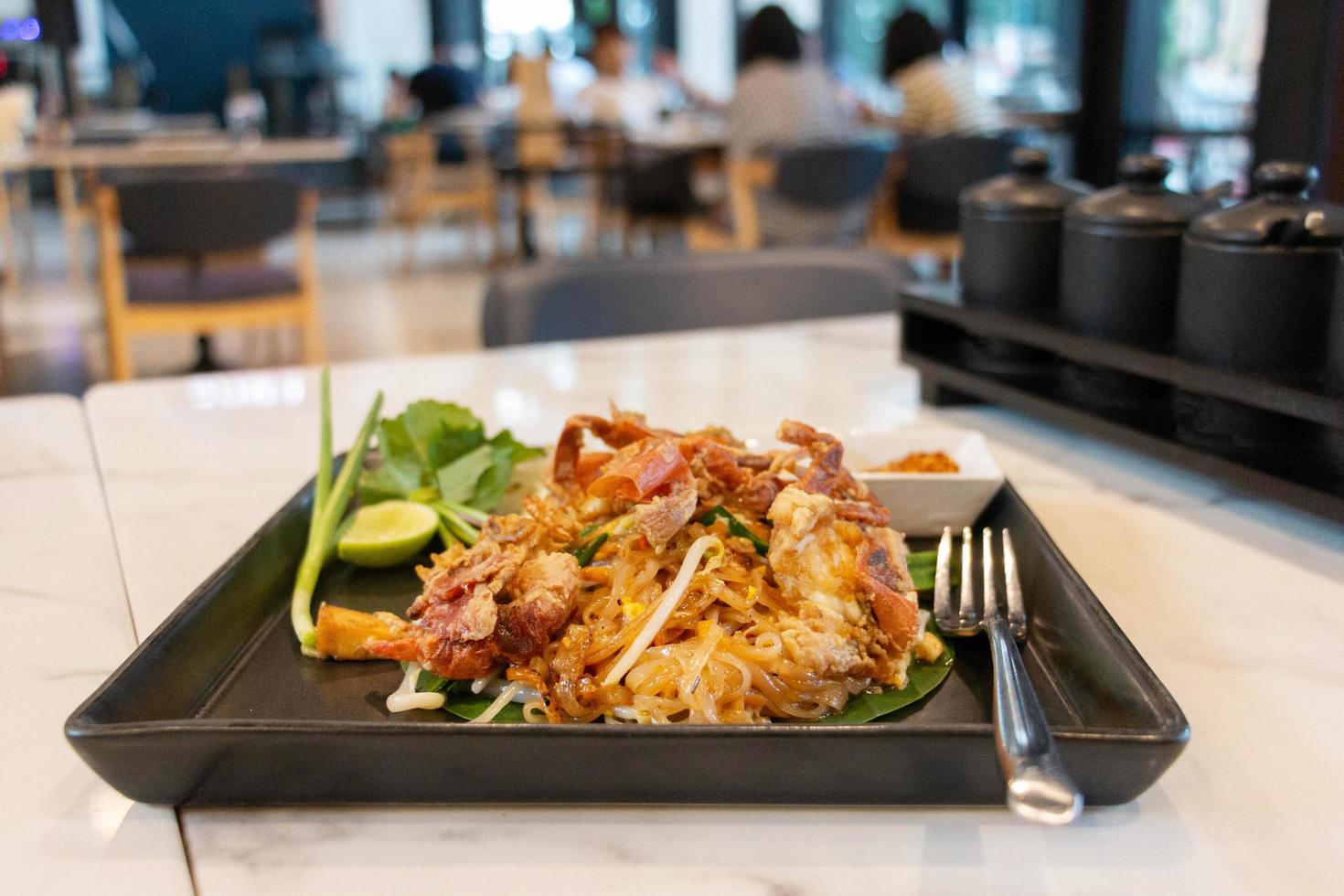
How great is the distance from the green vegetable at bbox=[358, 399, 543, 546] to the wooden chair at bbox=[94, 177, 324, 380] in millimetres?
2976

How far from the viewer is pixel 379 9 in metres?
11.0

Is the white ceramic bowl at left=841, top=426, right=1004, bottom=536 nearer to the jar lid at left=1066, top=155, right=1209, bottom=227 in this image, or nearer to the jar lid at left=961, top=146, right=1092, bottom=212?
the jar lid at left=1066, top=155, right=1209, bottom=227

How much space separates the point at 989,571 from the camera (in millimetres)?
752

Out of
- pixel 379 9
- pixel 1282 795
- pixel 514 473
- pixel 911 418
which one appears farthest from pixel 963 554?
pixel 379 9

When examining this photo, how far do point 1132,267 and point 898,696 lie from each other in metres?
0.63

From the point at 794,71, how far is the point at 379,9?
744 cm

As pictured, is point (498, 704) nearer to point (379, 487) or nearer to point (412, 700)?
point (412, 700)

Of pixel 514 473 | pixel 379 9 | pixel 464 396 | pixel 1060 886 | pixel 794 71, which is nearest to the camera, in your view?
pixel 1060 886

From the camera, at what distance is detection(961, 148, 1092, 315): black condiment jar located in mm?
1225

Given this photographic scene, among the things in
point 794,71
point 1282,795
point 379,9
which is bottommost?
point 1282,795

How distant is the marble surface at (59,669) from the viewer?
0.53 metres

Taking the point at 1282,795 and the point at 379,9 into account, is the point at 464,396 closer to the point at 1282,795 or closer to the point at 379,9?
the point at 1282,795

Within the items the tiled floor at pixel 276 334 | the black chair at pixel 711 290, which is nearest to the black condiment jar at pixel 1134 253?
the black chair at pixel 711 290

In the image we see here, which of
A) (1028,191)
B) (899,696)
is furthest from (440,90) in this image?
(899,696)
